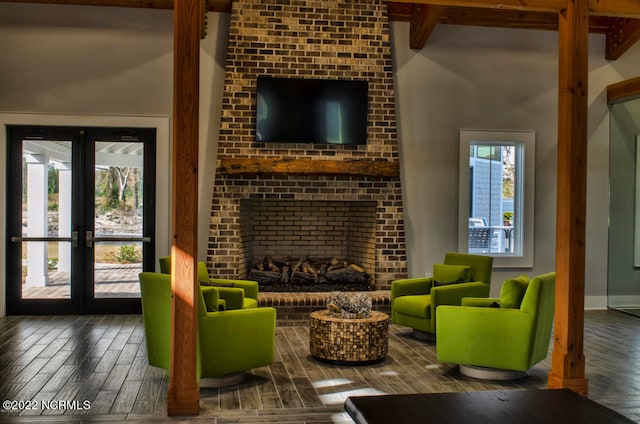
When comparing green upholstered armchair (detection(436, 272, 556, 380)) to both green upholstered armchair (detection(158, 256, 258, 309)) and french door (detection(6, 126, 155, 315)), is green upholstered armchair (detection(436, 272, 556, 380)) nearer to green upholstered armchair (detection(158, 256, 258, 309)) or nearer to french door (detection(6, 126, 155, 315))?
green upholstered armchair (detection(158, 256, 258, 309))

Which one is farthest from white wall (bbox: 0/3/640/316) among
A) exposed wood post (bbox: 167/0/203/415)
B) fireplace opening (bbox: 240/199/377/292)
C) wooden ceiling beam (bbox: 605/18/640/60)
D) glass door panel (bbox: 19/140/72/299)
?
exposed wood post (bbox: 167/0/203/415)

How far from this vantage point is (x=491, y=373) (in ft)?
17.4

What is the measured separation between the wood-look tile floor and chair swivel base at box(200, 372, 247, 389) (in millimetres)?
74

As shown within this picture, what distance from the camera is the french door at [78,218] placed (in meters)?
8.13

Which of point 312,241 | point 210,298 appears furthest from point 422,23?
point 210,298

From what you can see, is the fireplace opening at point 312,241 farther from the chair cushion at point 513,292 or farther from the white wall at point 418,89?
the chair cushion at point 513,292

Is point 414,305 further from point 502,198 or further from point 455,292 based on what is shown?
point 502,198

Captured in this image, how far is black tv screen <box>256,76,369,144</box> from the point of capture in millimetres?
8039

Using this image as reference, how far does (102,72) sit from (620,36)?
273 inches

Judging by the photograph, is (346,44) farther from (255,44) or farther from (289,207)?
(289,207)

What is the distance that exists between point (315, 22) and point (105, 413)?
547 cm

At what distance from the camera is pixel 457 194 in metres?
8.84

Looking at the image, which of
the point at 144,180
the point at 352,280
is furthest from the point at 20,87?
the point at 352,280

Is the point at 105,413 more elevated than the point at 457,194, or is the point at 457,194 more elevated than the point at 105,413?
the point at 457,194
